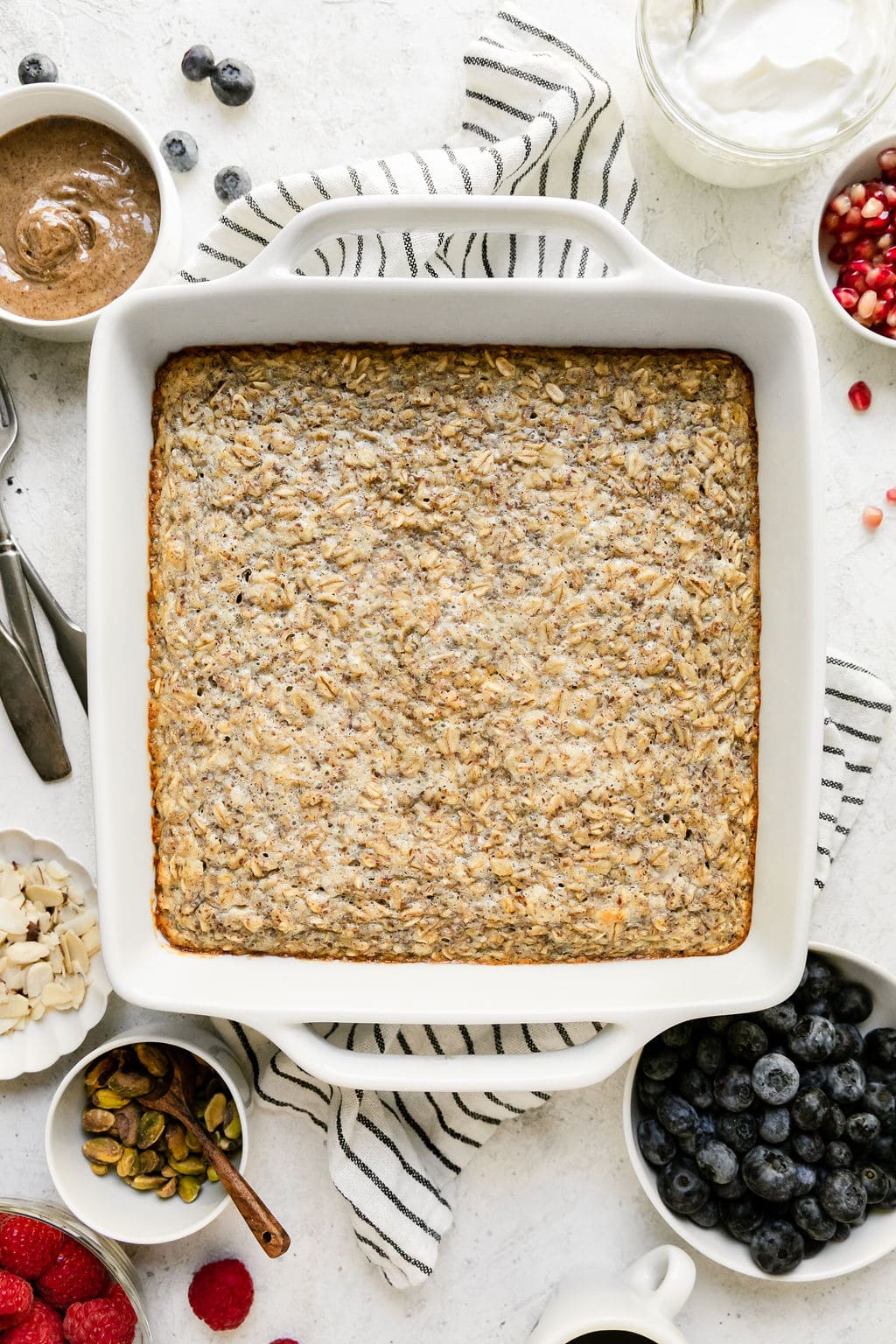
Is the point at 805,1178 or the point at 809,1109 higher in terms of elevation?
the point at 809,1109

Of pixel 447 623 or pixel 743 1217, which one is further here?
pixel 743 1217

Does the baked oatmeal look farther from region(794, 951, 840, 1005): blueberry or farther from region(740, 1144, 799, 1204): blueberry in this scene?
region(740, 1144, 799, 1204): blueberry

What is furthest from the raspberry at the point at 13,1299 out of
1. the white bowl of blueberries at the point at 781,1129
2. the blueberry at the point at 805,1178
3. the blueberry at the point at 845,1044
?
the blueberry at the point at 845,1044

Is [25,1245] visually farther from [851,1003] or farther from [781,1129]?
[851,1003]

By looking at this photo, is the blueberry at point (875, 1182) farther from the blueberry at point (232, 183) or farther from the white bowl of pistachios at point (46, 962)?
the blueberry at point (232, 183)

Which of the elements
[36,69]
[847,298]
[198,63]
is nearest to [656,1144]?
[847,298]

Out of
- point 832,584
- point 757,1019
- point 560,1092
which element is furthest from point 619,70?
point 560,1092

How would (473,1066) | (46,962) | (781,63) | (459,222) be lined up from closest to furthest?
1. (459,222)
2. (473,1066)
3. (781,63)
4. (46,962)
